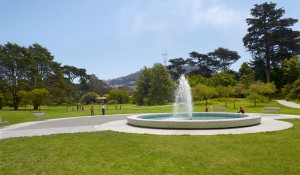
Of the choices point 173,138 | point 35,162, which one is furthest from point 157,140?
point 35,162

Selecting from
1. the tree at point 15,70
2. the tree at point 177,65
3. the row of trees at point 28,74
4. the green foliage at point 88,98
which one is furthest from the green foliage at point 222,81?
the green foliage at point 88,98

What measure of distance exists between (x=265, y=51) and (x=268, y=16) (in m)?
7.58

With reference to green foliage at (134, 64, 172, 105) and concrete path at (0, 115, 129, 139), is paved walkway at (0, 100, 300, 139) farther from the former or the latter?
green foliage at (134, 64, 172, 105)

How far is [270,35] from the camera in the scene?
55.4 m

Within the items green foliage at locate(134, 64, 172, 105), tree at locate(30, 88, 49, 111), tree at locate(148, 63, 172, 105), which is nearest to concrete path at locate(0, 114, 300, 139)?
tree at locate(30, 88, 49, 111)

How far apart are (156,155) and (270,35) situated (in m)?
54.9

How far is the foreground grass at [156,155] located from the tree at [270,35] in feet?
159

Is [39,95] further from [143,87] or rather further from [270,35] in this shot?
[270,35]

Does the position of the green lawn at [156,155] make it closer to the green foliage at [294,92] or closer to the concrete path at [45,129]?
the concrete path at [45,129]

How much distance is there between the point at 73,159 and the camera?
8836 millimetres

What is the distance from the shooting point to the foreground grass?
7.53 m

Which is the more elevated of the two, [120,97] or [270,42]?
A: [270,42]

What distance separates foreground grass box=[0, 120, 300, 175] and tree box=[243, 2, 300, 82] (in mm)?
48487

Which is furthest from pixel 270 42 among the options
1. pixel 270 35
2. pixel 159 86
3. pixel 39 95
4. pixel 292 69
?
pixel 39 95
